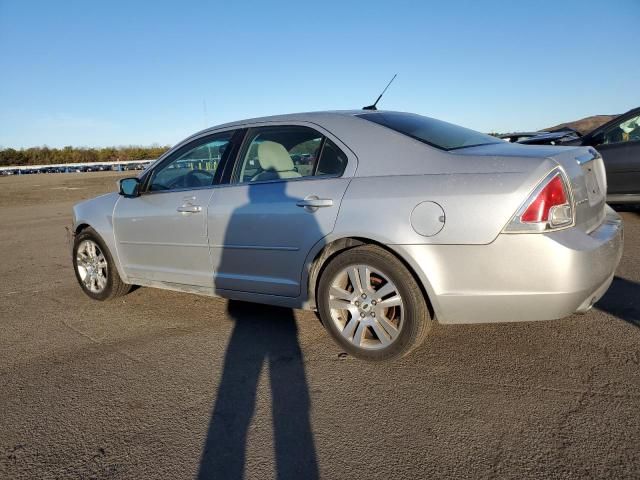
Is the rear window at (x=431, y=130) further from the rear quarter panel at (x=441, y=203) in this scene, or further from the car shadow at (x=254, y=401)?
the car shadow at (x=254, y=401)

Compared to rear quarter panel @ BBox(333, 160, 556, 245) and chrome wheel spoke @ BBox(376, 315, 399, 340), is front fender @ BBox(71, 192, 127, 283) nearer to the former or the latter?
rear quarter panel @ BBox(333, 160, 556, 245)

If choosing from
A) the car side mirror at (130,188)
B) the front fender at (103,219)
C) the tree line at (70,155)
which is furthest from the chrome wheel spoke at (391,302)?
the tree line at (70,155)

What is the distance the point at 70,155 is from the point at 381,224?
247 ft

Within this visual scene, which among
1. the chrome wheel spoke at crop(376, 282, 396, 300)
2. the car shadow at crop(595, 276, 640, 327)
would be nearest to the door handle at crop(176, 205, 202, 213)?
the chrome wheel spoke at crop(376, 282, 396, 300)

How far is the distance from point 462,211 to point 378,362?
1128 millimetres

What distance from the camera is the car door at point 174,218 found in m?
4.07

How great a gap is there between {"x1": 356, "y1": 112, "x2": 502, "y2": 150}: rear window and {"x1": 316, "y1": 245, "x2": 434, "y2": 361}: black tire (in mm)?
822

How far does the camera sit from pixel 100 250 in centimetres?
498

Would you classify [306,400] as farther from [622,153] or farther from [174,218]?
[622,153]

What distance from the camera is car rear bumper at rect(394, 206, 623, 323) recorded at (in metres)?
2.65

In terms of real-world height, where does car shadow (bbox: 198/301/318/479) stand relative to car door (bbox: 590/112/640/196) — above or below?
below

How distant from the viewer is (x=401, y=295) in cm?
305

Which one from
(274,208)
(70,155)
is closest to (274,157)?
(274,208)

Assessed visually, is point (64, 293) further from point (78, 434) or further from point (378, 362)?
point (378, 362)
